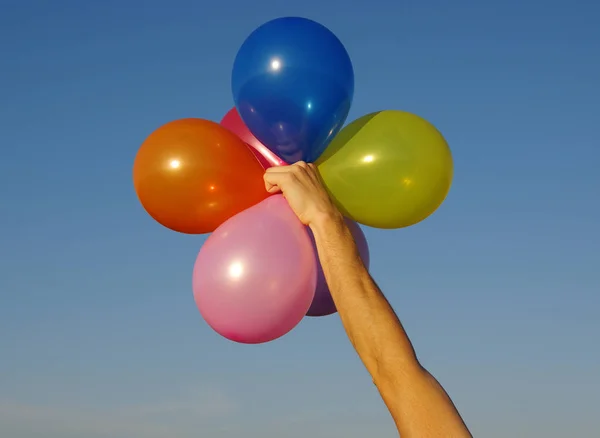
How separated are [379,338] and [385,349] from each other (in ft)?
0.20

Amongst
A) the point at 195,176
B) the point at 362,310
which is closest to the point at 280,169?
the point at 195,176

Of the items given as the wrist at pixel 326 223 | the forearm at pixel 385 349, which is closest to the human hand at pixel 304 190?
the wrist at pixel 326 223

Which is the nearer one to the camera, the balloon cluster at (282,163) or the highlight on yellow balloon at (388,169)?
the balloon cluster at (282,163)

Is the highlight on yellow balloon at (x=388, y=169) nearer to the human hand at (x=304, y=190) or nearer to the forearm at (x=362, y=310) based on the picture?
the human hand at (x=304, y=190)

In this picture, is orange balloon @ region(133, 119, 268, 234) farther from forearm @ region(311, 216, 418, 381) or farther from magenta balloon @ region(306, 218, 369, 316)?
forearm @ region(311, 216, 418, 381)

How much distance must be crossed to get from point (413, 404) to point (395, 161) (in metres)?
1.83

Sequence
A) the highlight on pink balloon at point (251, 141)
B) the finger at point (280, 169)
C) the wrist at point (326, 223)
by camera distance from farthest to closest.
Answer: the highlight on pink balloon at point (251, 141)
the finger at point (280, 169)
the wrist at point (326, 223)

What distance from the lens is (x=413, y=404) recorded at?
2422 millimetres

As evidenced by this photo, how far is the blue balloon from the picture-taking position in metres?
3.83

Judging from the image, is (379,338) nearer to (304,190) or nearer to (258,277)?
(258,277)

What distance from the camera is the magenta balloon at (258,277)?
3715 mm

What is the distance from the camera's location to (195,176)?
13.1 feet

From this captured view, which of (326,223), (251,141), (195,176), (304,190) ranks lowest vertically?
(326,223)

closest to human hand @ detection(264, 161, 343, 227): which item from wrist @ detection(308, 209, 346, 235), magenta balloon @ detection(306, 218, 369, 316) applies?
wrist @ detection(308, 209, 346, 235)
